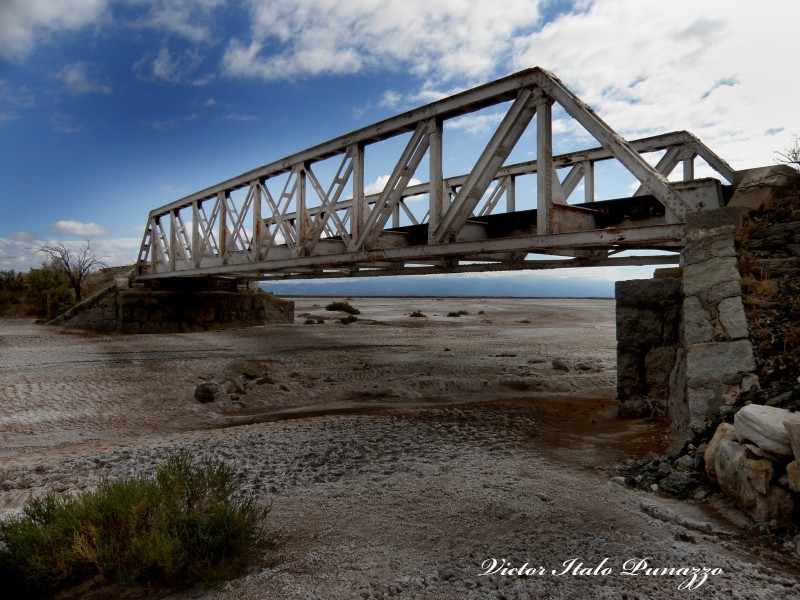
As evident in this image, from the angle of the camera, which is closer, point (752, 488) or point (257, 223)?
point (752, 488)

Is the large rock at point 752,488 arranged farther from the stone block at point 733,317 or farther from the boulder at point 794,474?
the stone block at point 733,317

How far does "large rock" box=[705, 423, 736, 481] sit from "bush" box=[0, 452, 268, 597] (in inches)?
136

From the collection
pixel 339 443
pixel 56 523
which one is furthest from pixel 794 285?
pixel 56 523

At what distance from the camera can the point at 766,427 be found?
358 centimetres

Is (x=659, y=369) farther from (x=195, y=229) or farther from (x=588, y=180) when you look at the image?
(x=195, y=229)

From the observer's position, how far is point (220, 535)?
325 centimetres

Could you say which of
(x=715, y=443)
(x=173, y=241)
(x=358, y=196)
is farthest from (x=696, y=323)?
(x=173, y=241)

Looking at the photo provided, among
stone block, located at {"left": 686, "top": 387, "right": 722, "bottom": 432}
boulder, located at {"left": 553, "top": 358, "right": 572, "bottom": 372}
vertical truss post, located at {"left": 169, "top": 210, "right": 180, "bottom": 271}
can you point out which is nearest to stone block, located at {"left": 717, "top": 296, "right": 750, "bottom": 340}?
stone block, located at {"left": 686, "top": 387, "right": 722, "bottom": 432}

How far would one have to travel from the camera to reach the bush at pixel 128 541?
3047mm

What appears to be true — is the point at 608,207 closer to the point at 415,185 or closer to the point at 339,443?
the point at 339,443

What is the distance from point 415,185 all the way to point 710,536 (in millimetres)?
12821

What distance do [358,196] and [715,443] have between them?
8.40m

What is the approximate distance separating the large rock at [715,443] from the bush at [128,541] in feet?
11.3

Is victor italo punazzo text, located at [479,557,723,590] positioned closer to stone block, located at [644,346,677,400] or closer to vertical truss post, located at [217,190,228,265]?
stone block, located at [644,346,677,400]
